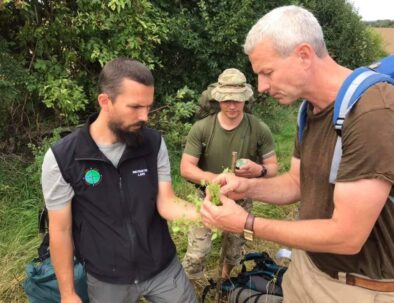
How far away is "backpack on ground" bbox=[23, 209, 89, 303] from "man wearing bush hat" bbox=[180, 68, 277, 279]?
1.45m

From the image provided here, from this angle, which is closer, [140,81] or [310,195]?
[310,195]

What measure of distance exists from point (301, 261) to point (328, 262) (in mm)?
309

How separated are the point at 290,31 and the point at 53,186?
1576 mm

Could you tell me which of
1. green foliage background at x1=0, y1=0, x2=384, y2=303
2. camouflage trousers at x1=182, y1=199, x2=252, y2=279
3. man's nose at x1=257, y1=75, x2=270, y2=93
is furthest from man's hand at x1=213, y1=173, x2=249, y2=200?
green foliage background at x1=0, y1=0, x2=384, y2=303

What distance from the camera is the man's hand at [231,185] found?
2.62m

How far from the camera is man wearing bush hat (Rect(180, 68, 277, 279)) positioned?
4004mm

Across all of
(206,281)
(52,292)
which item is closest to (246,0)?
(206,281)

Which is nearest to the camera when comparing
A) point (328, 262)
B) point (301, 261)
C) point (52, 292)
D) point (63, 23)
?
point (328, 262)

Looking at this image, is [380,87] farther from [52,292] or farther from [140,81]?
[52,292]

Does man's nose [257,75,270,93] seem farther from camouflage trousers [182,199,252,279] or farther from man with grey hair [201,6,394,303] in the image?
camouflage trousers [182,199,252,279]

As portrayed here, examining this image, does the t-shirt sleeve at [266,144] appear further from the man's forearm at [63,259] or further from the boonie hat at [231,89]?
the man's forearm at [63,259]

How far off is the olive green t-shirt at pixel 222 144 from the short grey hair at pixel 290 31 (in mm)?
2103

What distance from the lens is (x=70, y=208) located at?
2566mm

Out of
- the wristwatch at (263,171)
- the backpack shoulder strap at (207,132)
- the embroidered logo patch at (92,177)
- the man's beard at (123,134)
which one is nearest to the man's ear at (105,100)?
the man's beard at (123,134)
